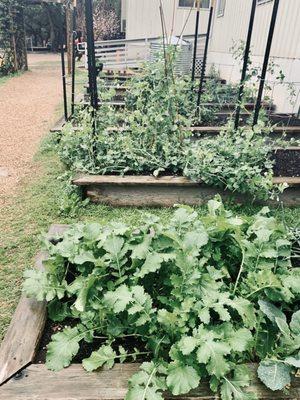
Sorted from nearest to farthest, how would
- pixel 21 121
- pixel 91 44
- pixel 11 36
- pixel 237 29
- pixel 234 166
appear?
1. pixel 91 44
2. pixel 234 166
3. pixel 21 121
4. pixel 237 29
5. pixel 11 36

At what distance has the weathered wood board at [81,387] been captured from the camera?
140 cm

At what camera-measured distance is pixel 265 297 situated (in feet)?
6.01

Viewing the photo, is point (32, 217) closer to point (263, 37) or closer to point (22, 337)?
point (22, 337)

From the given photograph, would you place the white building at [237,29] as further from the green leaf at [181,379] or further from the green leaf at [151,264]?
the green leaf at [181,379]

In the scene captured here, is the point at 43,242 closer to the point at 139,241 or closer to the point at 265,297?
the point at 139,241

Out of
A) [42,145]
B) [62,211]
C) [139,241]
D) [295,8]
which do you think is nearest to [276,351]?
[139,241]

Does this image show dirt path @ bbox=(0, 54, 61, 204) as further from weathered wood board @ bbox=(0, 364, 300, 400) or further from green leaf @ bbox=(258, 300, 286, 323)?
green leaf @ bbox=(258, 300, 286, 323)

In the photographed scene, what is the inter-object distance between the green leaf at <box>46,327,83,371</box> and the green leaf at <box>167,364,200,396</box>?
46 centimetres

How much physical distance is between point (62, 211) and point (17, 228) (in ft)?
1.43

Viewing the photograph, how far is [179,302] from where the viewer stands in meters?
1.65

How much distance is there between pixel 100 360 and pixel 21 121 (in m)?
6.17

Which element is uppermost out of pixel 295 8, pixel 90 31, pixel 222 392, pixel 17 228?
pixel 295 8

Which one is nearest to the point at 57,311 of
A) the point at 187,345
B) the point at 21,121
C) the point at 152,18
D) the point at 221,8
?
the point at 187,345

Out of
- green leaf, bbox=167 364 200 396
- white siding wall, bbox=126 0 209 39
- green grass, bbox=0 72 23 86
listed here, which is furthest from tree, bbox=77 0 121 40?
green leaf, bbox=167 364 200 396
